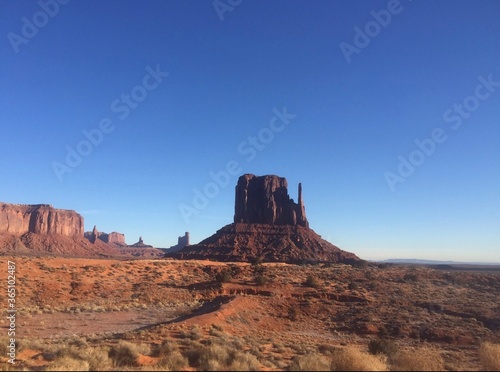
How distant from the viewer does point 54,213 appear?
133m

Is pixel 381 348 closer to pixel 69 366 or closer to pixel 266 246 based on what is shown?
pixel 69 366

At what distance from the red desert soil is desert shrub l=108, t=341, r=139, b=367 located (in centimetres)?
47

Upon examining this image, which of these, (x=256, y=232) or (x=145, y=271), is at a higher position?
(x=256, y=232)

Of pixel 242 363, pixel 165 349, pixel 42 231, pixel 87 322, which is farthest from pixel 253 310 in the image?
pixel 42 231

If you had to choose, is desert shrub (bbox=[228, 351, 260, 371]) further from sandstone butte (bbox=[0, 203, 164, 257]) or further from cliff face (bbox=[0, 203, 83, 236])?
cliff face (bbox=[0, 203, 83, 236])

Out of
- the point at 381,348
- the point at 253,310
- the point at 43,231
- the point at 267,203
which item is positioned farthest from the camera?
the point at 43,231

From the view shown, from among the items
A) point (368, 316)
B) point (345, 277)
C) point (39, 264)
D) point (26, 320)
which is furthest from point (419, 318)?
point (39, 264)

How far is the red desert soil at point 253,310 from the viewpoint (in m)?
16.9

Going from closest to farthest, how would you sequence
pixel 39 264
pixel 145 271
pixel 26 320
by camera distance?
pixel 26 320
pixel 39 264
pixel 145 271

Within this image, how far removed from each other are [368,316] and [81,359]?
20.6m

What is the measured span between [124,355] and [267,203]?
9029cm

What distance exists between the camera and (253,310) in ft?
81.5

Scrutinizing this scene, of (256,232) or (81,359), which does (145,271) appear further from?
(256,232)

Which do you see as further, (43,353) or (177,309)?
(177,309)
